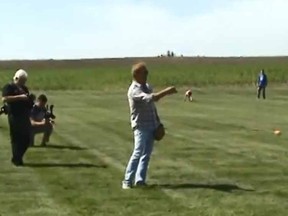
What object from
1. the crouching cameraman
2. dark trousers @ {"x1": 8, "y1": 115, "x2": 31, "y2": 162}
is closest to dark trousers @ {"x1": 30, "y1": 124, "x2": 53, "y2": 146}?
the crouching cameraman

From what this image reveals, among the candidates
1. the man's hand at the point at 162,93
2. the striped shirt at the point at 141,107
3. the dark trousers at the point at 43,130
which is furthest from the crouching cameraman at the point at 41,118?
the man's hand at the point at 162,93

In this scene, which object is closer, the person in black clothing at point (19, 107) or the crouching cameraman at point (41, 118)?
the person in black clothing at point (19, 107)

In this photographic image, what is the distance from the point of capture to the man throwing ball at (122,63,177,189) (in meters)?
12.9

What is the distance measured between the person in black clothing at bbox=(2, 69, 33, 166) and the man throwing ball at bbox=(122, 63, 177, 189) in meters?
3.09

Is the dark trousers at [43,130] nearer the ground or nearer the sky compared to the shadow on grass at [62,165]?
nearer the sky

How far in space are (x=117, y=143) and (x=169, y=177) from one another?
6.39 metres

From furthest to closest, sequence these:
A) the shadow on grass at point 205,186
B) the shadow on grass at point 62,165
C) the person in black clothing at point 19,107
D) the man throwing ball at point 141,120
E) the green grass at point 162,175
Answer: the shadow on grass at point 62,165 < the person in black clothing at point 19,107 < the shadow on grass at point 205,186 < the man throwing ball at point 141,120 < the green grass at point 162,175

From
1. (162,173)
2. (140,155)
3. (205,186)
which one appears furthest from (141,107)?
(162,173)

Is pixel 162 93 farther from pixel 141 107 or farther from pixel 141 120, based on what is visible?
pixel 141 120

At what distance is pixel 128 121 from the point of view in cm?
2905

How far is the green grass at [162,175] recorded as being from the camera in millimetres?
11891

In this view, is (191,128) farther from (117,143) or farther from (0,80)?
(0,80)

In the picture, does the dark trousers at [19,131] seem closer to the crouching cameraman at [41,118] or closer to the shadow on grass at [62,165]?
the shadow on grass at [62,165]

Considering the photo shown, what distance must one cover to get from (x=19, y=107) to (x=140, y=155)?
11.1 feet
